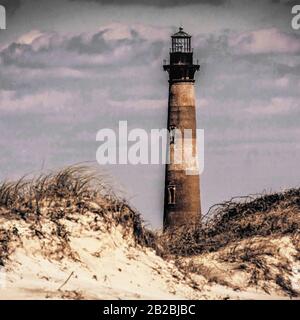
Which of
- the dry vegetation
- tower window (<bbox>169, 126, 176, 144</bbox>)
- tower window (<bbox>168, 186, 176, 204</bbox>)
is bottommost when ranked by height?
the dry vegetation

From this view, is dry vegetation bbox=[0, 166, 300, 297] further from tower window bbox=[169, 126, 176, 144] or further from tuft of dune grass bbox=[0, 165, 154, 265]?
tower window bbox=[169, 126, 176, 144]

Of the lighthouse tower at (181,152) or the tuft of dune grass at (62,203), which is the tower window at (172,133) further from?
the tuft of dune grass at (62,203)

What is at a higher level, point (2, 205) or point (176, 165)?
point (176, 165)

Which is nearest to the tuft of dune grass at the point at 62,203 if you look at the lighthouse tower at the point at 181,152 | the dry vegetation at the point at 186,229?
the dry vegetation at the point at 186,229

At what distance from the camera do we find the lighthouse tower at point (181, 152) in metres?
54.8

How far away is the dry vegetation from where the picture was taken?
3366 cm

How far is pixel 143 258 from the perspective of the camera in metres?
34.9

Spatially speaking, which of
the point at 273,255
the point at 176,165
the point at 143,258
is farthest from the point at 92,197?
the point at 176,165

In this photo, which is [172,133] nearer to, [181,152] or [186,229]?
[181,152]

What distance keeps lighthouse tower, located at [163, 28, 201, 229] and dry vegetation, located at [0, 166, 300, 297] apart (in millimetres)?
11244

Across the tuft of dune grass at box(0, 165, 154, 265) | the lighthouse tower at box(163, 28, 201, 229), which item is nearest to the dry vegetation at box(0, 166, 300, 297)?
the tuft of dune grass at box(0, 165, 154, 265)
